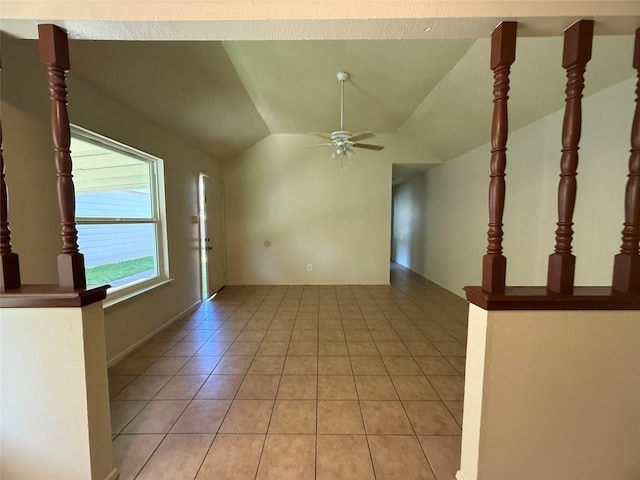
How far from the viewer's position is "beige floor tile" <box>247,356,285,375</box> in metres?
2.29

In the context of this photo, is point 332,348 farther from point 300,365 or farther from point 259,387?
point 259,387

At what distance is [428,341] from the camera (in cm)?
285

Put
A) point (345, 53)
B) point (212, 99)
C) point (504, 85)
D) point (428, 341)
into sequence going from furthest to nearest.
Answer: point (212, 99)
point (428, 341)
point (345, 53)
point (504, 85)

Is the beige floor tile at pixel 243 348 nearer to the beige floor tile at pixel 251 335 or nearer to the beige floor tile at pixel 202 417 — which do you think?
the beige floor tile at pixel 251 335

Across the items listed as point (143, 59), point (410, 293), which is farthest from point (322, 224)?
point (143, 59)

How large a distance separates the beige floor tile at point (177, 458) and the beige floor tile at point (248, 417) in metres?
0.13

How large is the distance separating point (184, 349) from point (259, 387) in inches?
43.3

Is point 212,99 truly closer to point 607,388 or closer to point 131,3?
point 131,3

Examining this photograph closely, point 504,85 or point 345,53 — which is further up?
point 345,53

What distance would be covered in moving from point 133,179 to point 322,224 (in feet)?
10.3

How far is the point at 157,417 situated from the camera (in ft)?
5.83

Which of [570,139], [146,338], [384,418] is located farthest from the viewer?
[146,338]

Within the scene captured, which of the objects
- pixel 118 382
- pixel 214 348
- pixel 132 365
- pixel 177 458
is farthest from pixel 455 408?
pixel 132 365

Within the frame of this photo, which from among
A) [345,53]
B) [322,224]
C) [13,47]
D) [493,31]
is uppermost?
[345,53]
